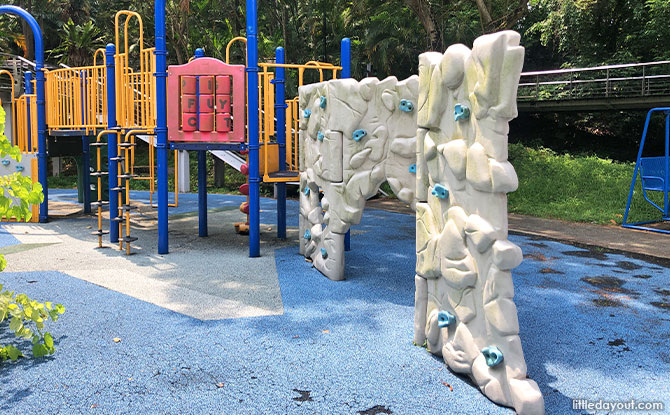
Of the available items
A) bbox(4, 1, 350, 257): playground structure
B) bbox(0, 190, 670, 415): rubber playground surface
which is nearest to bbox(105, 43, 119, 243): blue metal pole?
bbox(4, 1, 350, 257): playground structure

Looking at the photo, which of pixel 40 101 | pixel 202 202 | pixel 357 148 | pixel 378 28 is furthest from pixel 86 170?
pixel 378 28

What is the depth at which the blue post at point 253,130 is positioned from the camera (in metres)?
7.77

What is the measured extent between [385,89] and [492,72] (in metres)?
3.05

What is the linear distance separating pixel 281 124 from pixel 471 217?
559cm

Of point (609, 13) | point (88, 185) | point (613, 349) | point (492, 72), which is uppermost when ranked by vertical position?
point (609, 13)

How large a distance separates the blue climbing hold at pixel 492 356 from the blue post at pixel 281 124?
569 centimetres

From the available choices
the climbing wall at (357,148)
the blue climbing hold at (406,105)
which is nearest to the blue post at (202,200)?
the climbing wall at (357,148)

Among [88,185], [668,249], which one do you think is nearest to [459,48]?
[668,249]

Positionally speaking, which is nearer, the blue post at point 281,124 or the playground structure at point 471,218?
the playground structure at point 471,218

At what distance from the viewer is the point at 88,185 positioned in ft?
39.5

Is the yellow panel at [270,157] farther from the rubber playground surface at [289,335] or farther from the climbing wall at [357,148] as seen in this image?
the climbing wall at [357,148]

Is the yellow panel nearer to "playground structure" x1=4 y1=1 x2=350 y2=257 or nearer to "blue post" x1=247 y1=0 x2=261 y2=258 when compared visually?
"playground structure" x1=4 y1=1 x2=350 y2=257

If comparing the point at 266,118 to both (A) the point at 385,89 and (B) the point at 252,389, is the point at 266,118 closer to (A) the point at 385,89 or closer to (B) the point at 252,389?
(A) the point at 385,89

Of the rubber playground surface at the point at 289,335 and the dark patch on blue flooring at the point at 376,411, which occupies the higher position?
the rubber playground surface at the point at 289,335
